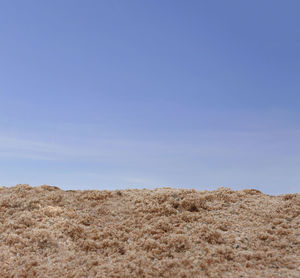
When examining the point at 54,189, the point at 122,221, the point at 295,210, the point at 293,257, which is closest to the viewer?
the point at 293,257

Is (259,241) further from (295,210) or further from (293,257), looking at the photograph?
(295,210)

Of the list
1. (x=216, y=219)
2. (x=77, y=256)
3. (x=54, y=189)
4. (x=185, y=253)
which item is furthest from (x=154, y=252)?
(x=54, y=189)

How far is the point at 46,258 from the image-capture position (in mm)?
8461

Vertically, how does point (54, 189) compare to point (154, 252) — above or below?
above

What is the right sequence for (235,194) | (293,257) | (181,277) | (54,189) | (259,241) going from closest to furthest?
(181,277), (293,257), (259,241), (235,194), (54,189)

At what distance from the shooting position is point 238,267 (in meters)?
7.83

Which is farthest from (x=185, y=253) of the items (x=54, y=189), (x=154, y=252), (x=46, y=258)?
(x=54, y=189)

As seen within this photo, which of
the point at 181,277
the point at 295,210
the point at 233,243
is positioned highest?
the point at 295,210

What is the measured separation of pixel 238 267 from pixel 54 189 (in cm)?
879

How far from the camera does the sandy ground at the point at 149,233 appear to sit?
7.91 m

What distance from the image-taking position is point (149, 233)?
954 cm

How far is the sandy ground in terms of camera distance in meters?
7.91

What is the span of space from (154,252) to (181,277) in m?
1.21

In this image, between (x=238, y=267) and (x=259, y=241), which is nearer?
(x=238, y=267)
